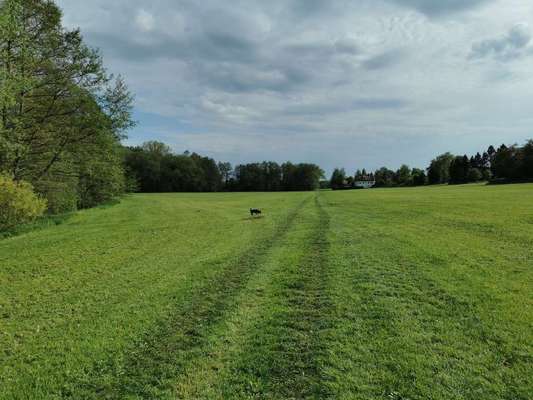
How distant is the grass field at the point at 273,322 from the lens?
3928mm

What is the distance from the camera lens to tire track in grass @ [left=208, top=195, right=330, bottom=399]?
383 centimetres

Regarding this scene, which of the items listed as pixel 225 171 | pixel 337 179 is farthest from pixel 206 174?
pixel 337 179

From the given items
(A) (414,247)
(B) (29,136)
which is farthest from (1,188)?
(A) (414,247)

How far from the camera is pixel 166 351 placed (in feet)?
15.4

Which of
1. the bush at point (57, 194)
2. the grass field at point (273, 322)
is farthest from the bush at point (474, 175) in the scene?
the bush at point (57, 194)

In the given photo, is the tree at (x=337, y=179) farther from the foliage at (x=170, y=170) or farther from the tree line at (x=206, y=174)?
the foliage at (x=170, y=170)

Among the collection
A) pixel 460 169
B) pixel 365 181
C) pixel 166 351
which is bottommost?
pixel 166 351

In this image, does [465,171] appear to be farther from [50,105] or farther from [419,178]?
[50,105]

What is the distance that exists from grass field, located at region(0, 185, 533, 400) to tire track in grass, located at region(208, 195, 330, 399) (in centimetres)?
2

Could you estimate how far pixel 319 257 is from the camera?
999cm

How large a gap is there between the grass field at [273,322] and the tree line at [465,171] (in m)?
97.5

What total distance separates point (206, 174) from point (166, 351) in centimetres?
11953

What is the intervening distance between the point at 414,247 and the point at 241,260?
574 cm

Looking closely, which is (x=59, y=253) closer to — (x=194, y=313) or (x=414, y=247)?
(x=194, y=313)
